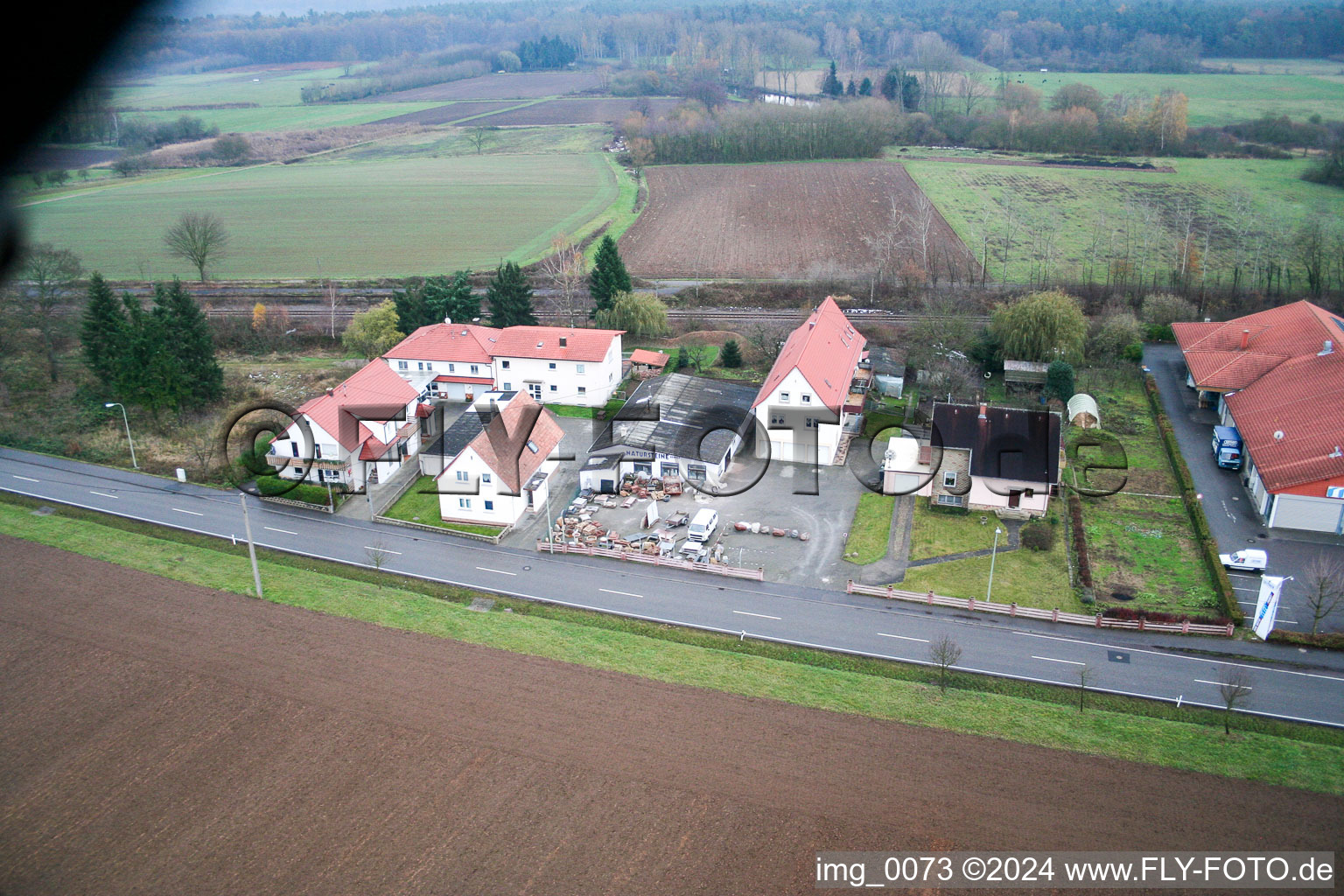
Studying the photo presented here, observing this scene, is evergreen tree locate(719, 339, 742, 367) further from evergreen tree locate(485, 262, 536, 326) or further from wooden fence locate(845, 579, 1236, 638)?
wooden fence locate(845, 579, 1236, 638)

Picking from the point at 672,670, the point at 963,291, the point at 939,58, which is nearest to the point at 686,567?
the point at 672,670

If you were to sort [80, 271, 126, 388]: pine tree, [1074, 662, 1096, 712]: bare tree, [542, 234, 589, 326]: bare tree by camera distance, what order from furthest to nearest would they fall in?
1. [542, 234, 589, 326]: bare tree
2. [80, 271, 126, 388]: pine tree
3. [1074, 662, 1096, 712]: bare tree

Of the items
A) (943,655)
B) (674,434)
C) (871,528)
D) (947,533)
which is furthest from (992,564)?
(674,434)

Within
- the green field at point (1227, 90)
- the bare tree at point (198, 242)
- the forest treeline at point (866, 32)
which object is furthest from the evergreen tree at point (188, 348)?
the green field at point (1227, 90)

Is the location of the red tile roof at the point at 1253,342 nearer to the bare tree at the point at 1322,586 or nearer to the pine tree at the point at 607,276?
the bare tree at the point at 1322,586

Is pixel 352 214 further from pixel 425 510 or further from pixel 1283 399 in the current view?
pixel 1283 399

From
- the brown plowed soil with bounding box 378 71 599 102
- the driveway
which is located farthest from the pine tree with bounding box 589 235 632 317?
the brown plowed soil with bounding box 378 71 599 102
